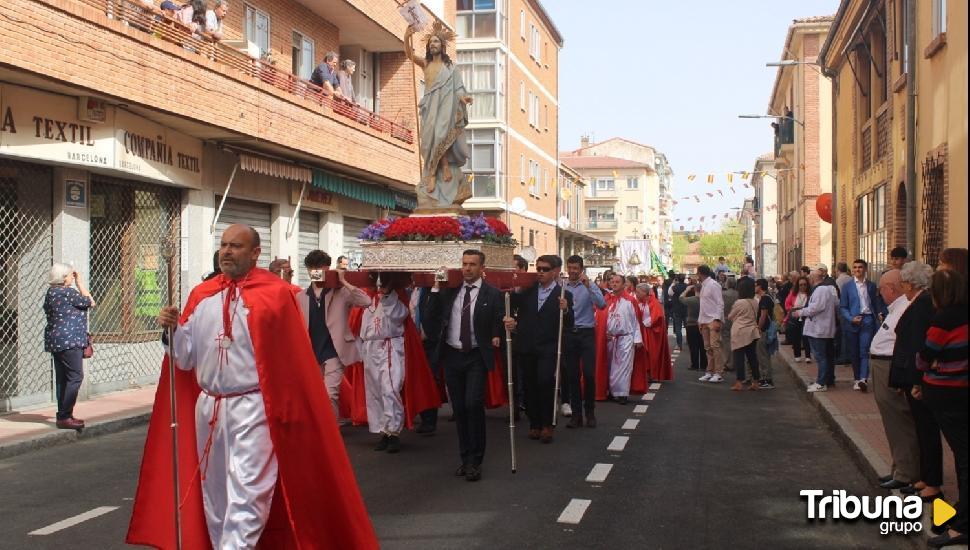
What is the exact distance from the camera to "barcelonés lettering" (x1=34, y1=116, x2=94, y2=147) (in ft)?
42.6

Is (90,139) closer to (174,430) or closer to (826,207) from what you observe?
(174,430)

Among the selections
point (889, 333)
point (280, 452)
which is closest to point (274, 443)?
point (280, 452)

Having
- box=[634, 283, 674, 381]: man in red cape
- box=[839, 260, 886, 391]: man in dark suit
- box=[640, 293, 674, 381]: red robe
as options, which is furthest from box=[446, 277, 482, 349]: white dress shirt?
box=[640, 293, 674, 381]: red robe

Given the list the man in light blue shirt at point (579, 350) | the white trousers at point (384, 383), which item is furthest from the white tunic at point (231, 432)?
the man in light blue shirt at point (579, 350)

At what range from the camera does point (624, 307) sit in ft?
49.4

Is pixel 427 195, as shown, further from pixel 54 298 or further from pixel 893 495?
pixel 893 495

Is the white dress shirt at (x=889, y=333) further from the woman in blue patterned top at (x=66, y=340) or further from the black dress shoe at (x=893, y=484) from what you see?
the woman in blue patterned top at (x=66, y=340)

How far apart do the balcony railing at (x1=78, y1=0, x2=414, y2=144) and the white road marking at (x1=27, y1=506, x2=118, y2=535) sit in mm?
7646

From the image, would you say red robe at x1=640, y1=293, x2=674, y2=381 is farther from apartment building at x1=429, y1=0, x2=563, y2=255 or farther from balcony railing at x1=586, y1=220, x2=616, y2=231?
balcony railing at x1=586, y1=220, x2=616, y2=231

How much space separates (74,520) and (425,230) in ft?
18.2

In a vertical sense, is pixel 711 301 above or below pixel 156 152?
below

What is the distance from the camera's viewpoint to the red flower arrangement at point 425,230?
38.8ft

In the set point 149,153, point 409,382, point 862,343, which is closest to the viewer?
point 409,382

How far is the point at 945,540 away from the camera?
20.4 feet
